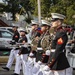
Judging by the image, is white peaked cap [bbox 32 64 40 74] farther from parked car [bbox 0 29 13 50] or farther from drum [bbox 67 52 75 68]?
parked car [bbox 0 29 13 50]

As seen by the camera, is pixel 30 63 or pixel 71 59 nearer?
pixel 30 63

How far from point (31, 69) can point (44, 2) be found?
867 inches

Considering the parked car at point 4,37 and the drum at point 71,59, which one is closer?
the drum at point 71,59

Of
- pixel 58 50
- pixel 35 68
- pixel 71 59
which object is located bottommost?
pixel 71 59

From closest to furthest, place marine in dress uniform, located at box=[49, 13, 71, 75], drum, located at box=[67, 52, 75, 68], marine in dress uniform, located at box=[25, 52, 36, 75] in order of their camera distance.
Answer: marine in dress uniform, located at box=[49, 13, 71, 75] → marine in dress uniform, located at box=[25, 52, 36, 75] → drum, located at box=[67, 52, 75, 68]

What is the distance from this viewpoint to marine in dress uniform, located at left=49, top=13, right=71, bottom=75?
592 centimetres

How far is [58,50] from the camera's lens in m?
5.89

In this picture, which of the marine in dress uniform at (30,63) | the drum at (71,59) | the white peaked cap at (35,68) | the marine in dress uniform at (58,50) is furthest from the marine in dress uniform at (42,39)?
the drum at (71,59)

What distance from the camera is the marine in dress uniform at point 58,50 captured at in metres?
5.92

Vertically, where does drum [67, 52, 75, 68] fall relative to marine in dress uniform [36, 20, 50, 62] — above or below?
below

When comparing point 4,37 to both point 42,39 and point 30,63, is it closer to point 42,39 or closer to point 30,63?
point 30,63

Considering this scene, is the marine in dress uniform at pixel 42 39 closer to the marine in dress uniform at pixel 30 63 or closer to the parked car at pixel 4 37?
the marine in dress uniform at pixel 30 63

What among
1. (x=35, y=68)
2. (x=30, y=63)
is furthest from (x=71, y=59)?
(x=35, y=68)

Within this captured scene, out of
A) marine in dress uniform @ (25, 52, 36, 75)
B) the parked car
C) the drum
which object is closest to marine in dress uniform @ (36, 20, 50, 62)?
marine in dress uniform @ (25, 52, 36, 75)
